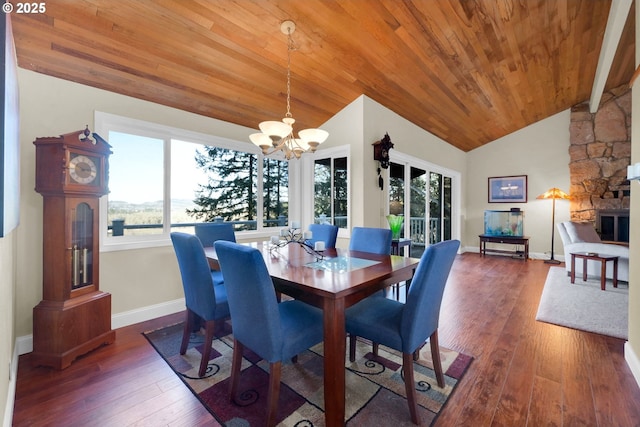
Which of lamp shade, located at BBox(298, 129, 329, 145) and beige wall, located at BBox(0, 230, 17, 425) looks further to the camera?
lamp shade, located at BBox(298, 129, 329, 145)

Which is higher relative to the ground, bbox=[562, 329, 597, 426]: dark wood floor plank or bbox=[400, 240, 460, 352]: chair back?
bbox=[400, 240, 460, 352]: chair back

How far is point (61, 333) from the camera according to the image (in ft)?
6.61

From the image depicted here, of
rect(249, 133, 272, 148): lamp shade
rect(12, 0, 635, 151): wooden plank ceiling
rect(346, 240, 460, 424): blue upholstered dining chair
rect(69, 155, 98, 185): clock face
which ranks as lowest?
rect(346, 240, 460, 424): blue upholstered dining chair

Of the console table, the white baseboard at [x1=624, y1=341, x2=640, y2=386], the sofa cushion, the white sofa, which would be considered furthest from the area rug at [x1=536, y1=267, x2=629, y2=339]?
the console table

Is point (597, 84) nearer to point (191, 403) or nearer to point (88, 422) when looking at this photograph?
point (191, 403)

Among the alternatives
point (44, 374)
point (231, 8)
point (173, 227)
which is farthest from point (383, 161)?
point (44, 374)

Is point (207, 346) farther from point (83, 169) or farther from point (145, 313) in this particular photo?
point (83, 169)

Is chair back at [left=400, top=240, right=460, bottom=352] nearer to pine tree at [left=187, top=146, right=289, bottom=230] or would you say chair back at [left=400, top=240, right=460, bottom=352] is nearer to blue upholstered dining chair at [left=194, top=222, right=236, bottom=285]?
blue upholstered dining chair at [left=194, top=222, right=236, bottom=285]

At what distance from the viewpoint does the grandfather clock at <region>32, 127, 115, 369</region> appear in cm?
201

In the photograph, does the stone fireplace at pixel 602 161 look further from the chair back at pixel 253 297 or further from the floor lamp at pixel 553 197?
the chair back at pixel 253 297

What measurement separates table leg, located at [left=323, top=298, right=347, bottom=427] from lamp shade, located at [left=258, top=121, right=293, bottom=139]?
1.35m

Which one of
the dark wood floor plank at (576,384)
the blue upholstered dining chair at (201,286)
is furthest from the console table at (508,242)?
the blue upholstered dining chair at (201,286)

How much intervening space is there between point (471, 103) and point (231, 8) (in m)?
3.98

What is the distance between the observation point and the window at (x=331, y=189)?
3.99 m
